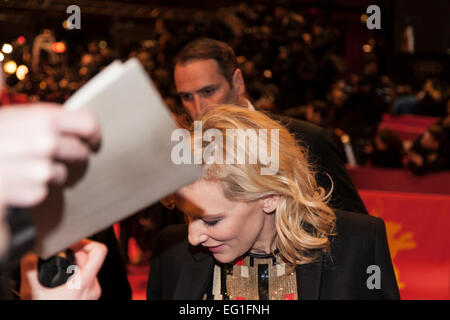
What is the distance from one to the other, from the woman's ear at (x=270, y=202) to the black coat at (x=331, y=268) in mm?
190

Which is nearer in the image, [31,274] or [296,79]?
[31,274]

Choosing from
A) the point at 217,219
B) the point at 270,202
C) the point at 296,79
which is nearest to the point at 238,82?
the point at 270,202

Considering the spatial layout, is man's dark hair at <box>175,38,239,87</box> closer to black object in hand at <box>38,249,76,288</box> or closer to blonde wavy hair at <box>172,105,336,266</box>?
blonde wavy hair at <box>172,105,336,266</box>

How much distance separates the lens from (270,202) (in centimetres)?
151

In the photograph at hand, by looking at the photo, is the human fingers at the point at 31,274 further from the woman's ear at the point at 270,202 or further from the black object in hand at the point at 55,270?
the woman's ear at the point at 270,202

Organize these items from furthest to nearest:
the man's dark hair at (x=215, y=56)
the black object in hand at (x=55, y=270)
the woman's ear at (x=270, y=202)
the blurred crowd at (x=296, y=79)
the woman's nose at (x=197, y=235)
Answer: the blurred crowd at (x=296, y=79), the man's dark hair at (x=215, y=56), the woman's ear at (x=270, y=202), the woman's nose at (x=197, y=235), the black object in hand at (x=55, y=270)

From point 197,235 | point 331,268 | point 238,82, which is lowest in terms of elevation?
point 331,268

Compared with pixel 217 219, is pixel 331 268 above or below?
below

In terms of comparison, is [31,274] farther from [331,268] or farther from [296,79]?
[296,79]

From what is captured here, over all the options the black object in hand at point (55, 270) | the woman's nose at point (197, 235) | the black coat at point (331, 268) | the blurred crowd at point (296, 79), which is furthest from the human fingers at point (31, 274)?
the blurred crowd at point (296, 79)

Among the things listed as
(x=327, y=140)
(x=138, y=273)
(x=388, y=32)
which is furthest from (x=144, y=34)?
(x=327, y=140)

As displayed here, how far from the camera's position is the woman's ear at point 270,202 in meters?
1.50

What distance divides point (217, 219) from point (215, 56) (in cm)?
122

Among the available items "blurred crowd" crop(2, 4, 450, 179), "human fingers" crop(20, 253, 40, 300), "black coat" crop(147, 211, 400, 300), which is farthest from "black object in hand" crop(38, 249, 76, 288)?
"blurred crowd" crop(2, 4, 450, 179)
